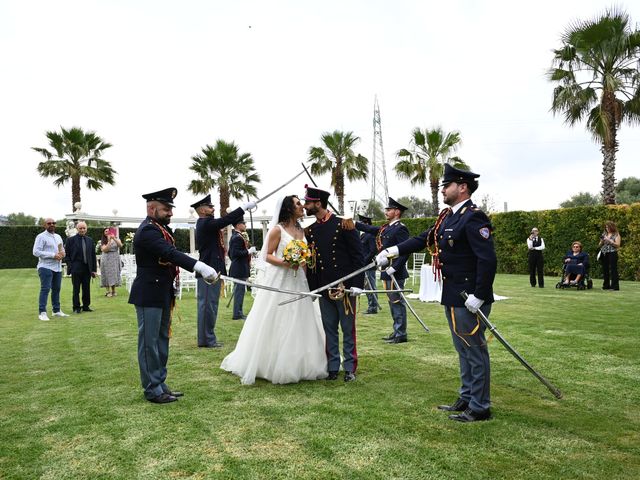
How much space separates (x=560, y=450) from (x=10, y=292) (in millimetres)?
17087

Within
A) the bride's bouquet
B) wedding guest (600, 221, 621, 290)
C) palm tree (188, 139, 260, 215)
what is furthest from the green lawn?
palm tree (188, 139, 260, 215)

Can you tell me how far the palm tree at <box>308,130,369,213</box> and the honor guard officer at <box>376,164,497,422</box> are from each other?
84.2 feet

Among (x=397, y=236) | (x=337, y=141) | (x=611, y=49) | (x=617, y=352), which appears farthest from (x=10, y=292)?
(x=611, y=49)

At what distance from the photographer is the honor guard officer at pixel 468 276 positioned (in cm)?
418

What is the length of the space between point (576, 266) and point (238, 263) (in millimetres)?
10287

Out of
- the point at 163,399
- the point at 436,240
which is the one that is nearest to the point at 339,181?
the point at 436,240

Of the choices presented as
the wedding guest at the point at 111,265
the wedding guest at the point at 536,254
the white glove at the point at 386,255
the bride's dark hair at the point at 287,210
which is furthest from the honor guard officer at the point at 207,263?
the wedding guest at the point at 536,254

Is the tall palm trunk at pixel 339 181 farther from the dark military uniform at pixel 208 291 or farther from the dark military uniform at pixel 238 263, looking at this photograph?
the dark military uniform at pixel 208 291

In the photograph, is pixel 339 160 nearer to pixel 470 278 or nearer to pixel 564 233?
pixel 564 233

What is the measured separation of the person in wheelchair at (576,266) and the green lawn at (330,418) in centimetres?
769

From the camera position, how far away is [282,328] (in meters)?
5.64

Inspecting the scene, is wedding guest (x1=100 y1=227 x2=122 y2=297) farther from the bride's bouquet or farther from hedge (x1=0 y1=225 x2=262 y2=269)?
hedge (x1=0 y1=225 x2=262 y2=269)

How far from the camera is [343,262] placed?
5707mm

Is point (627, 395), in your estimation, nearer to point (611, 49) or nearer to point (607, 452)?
point (607, 452)
